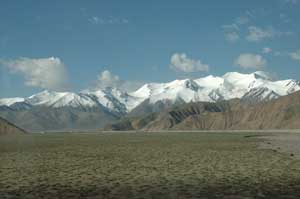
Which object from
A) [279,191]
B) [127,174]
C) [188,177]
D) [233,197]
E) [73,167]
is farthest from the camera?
[73,167]

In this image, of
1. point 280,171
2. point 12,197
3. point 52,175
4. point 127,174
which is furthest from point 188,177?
point 12,197

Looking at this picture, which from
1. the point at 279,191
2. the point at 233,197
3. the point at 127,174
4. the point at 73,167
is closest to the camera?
the point at 233,197

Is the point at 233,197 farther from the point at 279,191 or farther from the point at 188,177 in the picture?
the point at 188,177

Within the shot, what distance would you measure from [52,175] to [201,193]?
1296 cm

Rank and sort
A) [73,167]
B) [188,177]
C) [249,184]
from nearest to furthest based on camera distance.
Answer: [249,184]
[188,177]
[73,167]

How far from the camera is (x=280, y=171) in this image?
109 ft

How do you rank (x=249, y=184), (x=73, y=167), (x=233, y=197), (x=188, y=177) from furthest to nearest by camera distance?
1. (x=73, y=167)
2. (x=188, y=177)
3. (x=249, y=184)
4. (x=233, y=197)

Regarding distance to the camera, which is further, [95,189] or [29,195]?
[95,189]

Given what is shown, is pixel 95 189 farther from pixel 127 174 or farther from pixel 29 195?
pixel 127 174

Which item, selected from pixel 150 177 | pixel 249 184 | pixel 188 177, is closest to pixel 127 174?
pixel 150 177

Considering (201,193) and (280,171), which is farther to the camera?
(280,171)

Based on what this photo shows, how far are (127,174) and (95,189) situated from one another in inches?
290

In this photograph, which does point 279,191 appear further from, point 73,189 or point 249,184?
point 73,189

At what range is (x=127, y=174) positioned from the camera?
32812 mm
